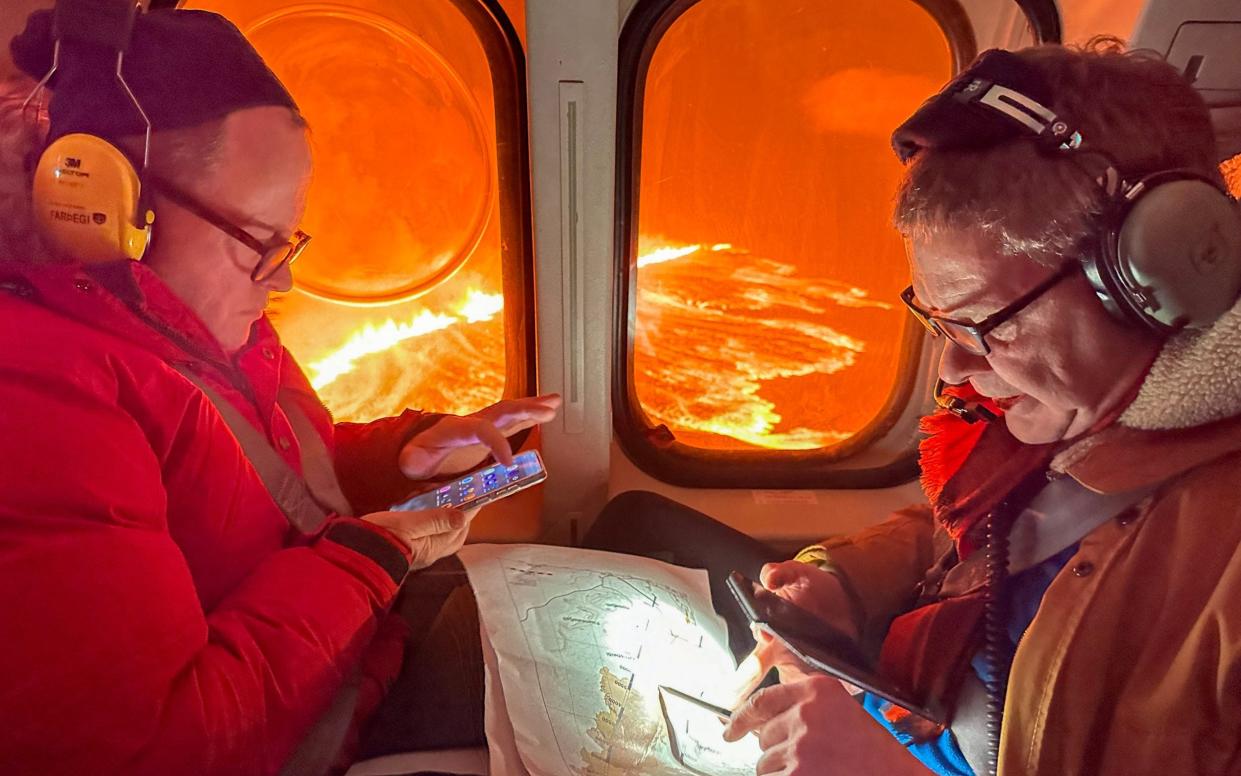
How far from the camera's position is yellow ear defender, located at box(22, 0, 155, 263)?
2.42 feet

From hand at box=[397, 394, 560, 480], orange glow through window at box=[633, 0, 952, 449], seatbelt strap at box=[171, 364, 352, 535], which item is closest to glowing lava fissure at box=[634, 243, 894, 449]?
orange glow through window at box=[633, 0, 952, 449]

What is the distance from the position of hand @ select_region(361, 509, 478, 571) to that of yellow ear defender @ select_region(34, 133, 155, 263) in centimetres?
45

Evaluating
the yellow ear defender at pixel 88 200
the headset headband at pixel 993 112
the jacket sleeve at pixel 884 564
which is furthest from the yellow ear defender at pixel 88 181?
the jacket sleeve at pixel 884 564

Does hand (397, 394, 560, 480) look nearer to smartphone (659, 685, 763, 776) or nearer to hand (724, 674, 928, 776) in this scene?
smartphone (659, 685, 763, 776)

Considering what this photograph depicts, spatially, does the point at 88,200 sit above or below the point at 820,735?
above

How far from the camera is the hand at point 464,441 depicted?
1307 millimetres

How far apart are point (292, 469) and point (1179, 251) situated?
1.00m

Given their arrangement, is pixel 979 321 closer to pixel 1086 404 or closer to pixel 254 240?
pixel 1086 404

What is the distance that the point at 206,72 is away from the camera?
80cm

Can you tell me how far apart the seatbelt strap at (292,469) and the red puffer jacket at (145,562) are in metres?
0.02

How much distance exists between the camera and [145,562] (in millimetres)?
711

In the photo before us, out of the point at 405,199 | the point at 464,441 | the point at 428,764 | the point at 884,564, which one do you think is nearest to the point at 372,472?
the point at 464,441

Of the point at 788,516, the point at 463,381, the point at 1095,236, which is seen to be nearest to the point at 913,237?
the point at 1095,236

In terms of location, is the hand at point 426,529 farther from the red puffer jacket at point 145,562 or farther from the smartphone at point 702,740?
the smartphone at point 702,740
